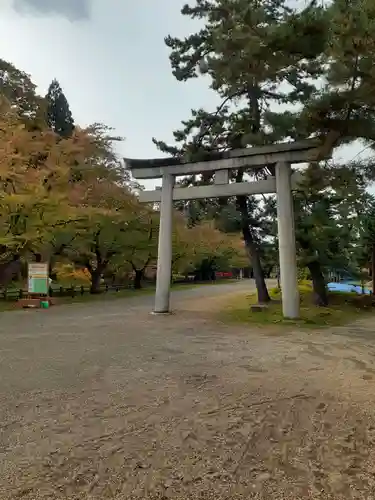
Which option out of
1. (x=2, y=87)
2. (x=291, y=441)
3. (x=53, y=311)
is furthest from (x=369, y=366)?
(x=2, y=87)

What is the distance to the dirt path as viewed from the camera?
7.87ft

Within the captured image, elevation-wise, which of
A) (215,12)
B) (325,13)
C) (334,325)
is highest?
(215,12)

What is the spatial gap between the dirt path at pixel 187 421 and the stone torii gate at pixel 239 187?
283cm

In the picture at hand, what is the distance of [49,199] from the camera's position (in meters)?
12.4

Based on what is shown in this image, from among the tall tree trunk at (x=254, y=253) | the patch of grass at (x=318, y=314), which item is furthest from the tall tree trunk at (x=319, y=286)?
the tall tree trunk at (x=254, y=253)

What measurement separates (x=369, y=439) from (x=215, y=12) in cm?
1167

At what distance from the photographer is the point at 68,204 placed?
44.5 feet

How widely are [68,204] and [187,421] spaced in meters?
11.4

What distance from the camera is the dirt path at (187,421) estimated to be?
2.40m

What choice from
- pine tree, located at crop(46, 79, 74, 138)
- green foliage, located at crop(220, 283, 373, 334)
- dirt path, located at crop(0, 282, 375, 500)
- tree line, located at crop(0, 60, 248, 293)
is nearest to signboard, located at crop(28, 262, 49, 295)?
tree line, located at crop(0, 60, 248, 293)

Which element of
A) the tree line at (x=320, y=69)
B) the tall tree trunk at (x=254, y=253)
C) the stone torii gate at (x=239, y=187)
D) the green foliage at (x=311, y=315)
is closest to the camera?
the tree line at (x=320, y=69)

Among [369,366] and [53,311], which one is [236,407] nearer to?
[369,366]

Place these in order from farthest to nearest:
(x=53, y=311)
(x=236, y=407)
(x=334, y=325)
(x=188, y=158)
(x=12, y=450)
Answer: (x=53, y=311) < (x=188, y=158) < (x=334, y=325) < (x=236, y=407) < (x=12, y=450)

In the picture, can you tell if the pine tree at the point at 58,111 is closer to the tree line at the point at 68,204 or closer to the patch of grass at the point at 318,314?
A: the tree line at the point at 68,204
